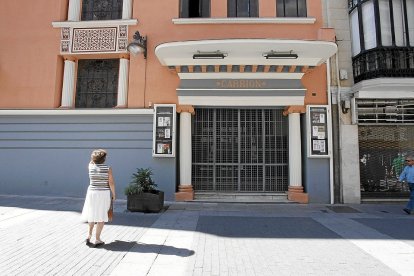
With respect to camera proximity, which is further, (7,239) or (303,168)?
(303,168)

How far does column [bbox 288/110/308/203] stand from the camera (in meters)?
10.0

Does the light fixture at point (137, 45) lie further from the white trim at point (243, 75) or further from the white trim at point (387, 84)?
the white trim at point (387, 84)

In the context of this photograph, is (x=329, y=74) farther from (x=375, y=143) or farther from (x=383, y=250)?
(x=383, y=250)

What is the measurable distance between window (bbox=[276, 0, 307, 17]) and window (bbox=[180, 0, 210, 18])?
2.58 metres

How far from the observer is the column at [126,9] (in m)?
10.9

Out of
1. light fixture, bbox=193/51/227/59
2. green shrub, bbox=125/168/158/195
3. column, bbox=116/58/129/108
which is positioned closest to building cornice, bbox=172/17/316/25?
light fixture, bbox=193/51/227/59

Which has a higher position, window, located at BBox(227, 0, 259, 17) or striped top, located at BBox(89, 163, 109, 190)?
window, located at BBox(227, 0, 259, 17)

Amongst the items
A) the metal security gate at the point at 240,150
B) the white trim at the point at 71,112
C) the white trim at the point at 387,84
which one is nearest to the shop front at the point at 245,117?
the metal security gate at the point at 240,150

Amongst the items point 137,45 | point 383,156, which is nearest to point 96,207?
point 137,45

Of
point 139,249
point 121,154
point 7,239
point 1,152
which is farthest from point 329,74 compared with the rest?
point 1,152

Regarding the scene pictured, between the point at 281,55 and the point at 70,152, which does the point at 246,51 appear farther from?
the point at 70,152

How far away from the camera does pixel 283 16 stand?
10.8 meters

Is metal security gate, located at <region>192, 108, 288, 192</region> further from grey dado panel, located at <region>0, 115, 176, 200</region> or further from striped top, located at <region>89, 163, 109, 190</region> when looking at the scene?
striped top, located at <region>89, 163, 109, 190</region>

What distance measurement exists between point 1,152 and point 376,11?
45.3ft
